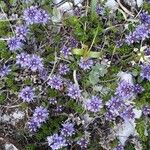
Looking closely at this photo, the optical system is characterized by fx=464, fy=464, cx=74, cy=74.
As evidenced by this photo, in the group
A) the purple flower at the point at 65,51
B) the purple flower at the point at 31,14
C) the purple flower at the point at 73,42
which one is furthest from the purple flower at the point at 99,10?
the purple flower at the point at 31,14

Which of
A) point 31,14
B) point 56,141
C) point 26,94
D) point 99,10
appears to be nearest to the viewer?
point 56,141

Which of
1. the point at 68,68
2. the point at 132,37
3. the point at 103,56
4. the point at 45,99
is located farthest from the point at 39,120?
the point at 132,37

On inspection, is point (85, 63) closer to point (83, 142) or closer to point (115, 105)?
point (115, 105)

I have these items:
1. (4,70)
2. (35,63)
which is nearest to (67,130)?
(35,63)

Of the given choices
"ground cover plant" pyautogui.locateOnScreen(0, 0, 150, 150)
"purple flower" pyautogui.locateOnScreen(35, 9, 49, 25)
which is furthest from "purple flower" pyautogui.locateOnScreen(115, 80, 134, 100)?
"purple flower" pyautogui.locateOnScreen(35, 9, 49, 25)

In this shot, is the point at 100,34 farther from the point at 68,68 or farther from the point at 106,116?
the point at 106,116

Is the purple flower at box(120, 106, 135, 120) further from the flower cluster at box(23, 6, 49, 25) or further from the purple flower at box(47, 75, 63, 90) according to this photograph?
the flower cluster at box(23, 6, 49, 25)
